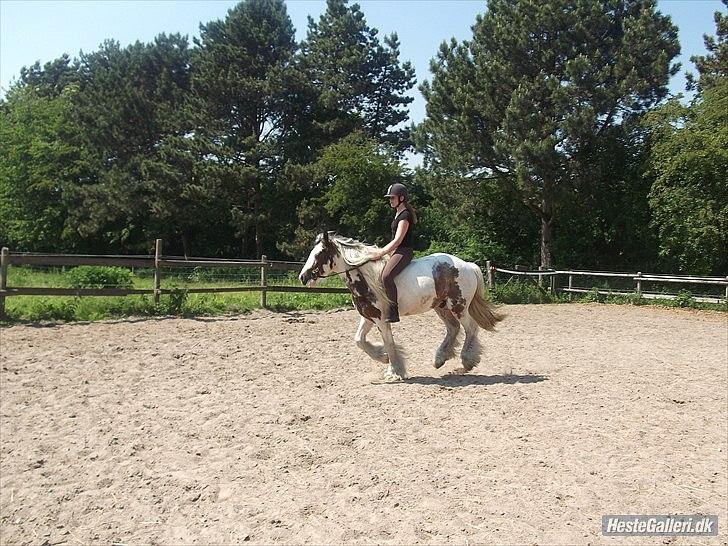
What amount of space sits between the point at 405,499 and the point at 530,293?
1693 cm

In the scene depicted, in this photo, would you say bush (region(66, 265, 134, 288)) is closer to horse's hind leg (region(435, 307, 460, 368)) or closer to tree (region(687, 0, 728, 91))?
horse's hind leg (region(435, 307, 460, 368))

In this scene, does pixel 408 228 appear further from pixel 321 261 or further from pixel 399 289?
pixel 321 261

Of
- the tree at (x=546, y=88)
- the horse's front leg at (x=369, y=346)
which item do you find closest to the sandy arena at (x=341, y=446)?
the horse's front leg at (x=369, y=346)

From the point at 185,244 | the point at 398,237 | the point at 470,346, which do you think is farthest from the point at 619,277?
the point at 185,244

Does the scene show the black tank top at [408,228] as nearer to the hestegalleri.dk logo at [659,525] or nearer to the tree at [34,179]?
the hestegalleri.dk logo at [659,525]

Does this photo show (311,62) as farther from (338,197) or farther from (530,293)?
(530,293)

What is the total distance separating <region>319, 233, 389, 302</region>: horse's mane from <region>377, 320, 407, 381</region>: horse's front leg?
1.10 feet

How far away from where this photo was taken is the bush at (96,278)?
13.1 m

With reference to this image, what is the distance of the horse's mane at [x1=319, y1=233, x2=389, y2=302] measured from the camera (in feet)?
23.8

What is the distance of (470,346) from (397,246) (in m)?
1.62

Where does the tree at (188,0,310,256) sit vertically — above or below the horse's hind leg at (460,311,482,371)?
above

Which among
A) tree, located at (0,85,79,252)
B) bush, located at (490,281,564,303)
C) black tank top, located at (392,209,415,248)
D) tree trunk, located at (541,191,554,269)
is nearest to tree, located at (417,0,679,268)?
tree trunk, located at (541,191,554,269)

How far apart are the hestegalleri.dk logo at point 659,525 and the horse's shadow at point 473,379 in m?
3.20

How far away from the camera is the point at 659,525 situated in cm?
376
